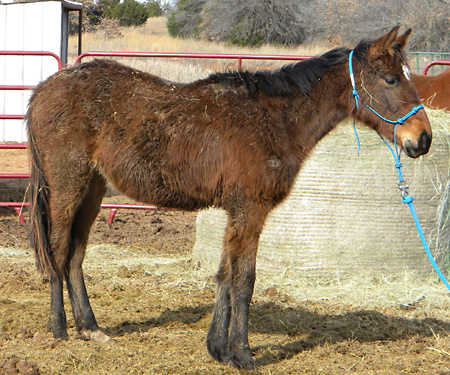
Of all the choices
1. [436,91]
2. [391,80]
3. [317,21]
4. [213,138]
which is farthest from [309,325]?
[317,21]

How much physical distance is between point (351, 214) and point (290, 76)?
1.85 metres

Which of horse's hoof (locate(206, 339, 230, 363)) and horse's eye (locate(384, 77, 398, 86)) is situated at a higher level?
horse's eye (locate(384, 77, 398, 86))

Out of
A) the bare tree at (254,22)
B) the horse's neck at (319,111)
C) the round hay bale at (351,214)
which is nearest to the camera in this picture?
the horse's neck at (319,111)

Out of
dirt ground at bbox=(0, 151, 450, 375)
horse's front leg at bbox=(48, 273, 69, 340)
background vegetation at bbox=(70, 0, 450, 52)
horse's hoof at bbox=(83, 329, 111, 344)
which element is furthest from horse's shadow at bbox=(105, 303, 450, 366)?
background vegetation at bbox=(70, 0, 450, 52)

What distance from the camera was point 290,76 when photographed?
3834 mm

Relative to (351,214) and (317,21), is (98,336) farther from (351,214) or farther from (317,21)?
(317,21)

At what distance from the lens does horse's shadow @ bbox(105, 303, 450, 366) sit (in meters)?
4.08

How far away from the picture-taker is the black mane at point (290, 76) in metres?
3.79

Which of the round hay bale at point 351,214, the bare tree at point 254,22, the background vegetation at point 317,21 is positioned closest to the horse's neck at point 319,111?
the round hay bale at point 351,214

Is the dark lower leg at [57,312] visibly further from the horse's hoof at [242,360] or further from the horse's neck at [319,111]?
the horse's neck at [319,111]

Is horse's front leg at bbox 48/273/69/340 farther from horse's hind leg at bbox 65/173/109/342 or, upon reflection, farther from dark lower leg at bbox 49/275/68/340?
horse's hind leg at bbox 65/173/109/342

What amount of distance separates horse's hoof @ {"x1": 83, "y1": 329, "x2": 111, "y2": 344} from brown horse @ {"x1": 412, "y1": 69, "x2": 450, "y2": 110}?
17.4 ft

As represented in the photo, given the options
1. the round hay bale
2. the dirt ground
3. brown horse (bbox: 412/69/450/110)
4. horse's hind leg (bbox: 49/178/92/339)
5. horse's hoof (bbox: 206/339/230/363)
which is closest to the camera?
the dirt ground

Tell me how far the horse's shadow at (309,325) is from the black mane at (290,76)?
1898 millimetres
